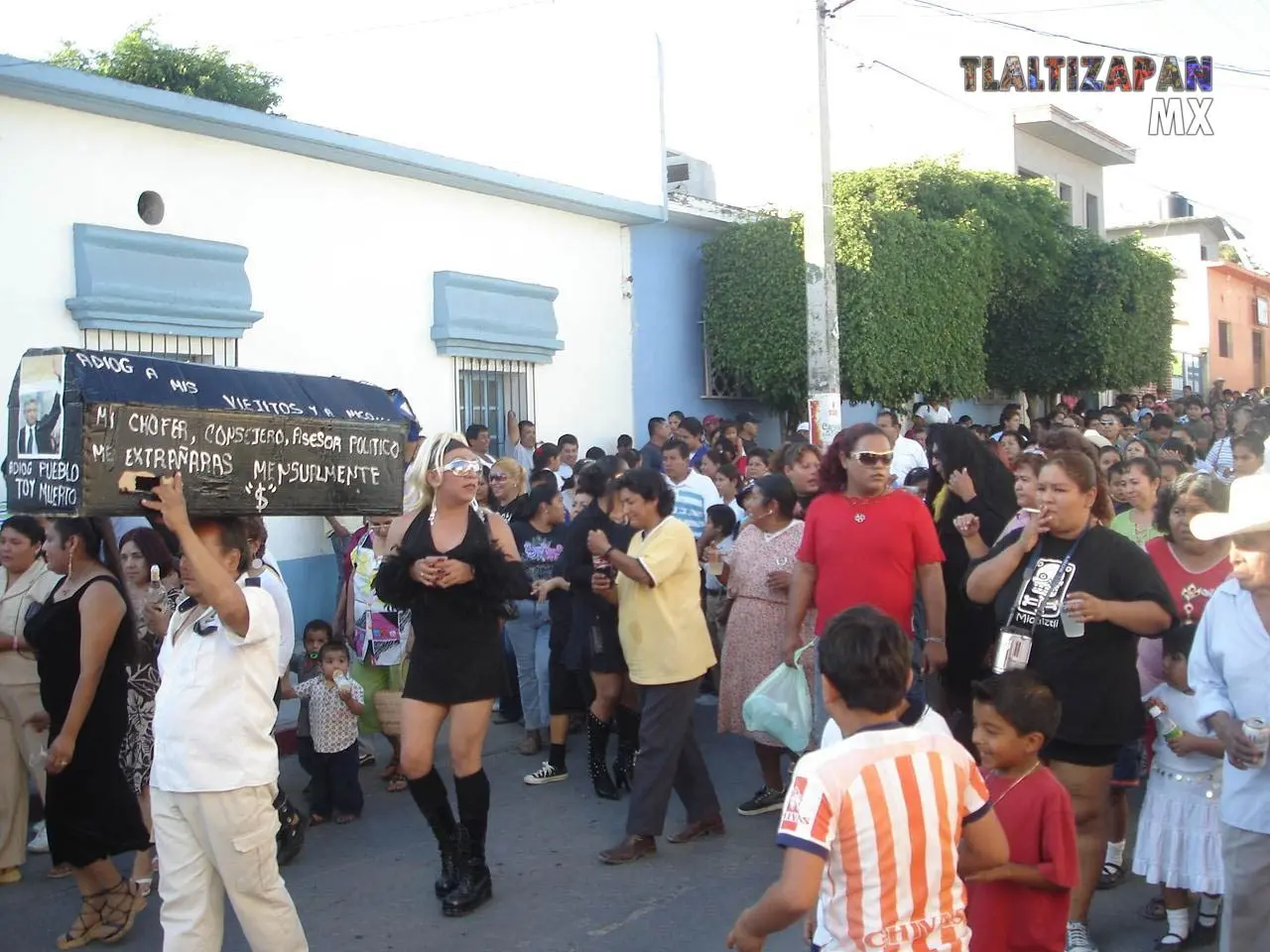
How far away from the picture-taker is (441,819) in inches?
214

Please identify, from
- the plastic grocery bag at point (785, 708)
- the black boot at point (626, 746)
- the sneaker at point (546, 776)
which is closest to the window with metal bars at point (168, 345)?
the sneaker at point (546, 776)

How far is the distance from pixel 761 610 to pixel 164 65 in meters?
19.1

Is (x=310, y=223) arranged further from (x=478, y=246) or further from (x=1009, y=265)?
(x=1009, y=265)

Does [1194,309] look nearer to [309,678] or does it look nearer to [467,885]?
[309,678]

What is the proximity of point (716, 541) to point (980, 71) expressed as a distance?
5.91 meters

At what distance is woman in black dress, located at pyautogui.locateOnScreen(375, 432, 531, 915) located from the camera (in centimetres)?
533

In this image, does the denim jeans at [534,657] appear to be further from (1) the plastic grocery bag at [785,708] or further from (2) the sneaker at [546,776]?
(1) the plastic grocery bag at [785,708]

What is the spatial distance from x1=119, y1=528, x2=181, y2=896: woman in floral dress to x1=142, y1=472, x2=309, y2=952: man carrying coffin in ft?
5.64

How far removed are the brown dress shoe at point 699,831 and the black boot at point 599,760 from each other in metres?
0.86

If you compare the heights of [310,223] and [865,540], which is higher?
[310,223]

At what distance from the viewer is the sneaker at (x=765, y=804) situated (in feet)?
22.0

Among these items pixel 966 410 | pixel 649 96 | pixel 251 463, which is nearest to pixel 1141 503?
pixel 251 463

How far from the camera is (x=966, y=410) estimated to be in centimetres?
2361

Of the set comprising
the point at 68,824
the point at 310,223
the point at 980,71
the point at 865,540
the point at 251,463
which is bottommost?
the point at 68,824
